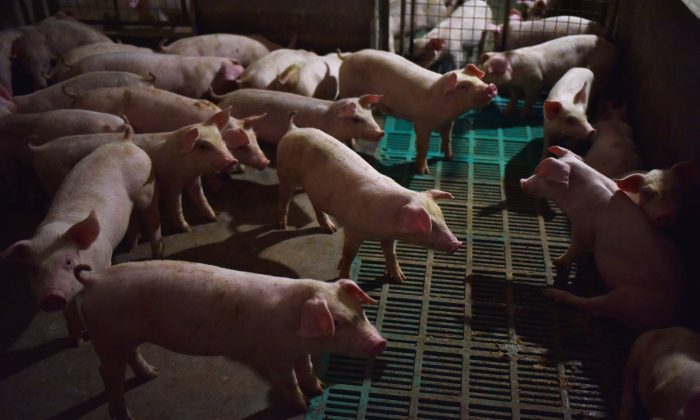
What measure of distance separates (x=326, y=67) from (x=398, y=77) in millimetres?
1064

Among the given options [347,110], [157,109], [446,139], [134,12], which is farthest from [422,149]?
[134,12]

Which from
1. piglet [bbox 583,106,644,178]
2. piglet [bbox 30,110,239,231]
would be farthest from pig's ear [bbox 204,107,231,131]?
piglet [bbox 583,106,644,178]

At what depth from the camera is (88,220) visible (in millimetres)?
3223

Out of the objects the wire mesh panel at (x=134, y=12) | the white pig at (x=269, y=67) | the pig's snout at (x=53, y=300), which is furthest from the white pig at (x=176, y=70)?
the pig's snout at (x=53, y=300)

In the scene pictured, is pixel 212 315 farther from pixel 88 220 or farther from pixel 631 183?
pixel 631 183

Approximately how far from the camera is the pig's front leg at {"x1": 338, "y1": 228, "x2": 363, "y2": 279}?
382 centimetres

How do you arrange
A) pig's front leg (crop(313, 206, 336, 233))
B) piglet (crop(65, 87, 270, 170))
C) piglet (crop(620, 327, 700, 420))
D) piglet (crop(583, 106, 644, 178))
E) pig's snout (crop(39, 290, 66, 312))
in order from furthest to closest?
piglet (crop(65, 87, 270, 170)) < piglet (crop(583, 106, 644, 178)) < pig's front leg (crop(313, 206, 336, 233)) < pig's snout (crop(39, 290, 66, 312)) < piglet (crop(620, 327, 700, 420))

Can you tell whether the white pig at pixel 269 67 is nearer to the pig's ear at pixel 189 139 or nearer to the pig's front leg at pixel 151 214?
the pig's ear at pixel 189 139

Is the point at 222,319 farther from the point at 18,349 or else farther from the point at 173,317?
the point at 18,349

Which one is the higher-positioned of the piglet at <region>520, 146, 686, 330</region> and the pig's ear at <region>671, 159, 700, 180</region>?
the pig's ear at <region>671, 159, 700, 180</region>

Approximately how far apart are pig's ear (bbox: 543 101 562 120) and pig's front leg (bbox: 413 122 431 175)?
1041 millimetres

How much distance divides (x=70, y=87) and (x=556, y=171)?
4.44 metres

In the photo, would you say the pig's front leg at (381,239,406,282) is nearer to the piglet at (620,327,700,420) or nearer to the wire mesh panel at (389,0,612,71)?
the piglet at (620,327,700,420)

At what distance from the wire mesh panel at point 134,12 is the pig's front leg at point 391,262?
4785 millimetres
